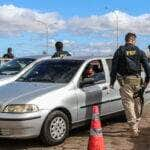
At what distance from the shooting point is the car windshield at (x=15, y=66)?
1433cm

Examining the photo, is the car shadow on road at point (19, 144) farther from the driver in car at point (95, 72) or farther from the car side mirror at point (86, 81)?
the driver in car at point (95, 72)

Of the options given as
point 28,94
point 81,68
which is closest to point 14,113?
point 28,94

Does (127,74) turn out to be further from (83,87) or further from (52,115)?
(52,115)

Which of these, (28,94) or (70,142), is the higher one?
(28,94)

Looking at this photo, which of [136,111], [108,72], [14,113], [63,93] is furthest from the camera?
[108,72]

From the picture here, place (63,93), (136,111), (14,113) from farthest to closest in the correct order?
1. (136,111)
2. (63,93)
3. (14,113)

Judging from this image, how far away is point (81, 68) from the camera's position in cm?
1037

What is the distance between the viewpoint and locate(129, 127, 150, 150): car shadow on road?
9133 mm

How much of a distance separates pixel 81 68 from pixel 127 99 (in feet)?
3.67

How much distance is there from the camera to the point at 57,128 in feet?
30.6

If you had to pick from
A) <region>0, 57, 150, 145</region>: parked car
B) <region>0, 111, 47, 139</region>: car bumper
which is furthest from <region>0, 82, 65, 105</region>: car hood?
<region>0, 111, 47, 139</region>: car bumper

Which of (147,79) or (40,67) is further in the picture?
(40,67)

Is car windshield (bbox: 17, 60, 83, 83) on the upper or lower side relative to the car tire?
upper

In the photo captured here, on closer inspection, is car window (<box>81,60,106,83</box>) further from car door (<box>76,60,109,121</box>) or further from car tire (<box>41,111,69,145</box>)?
car tire (<box>41,111,69,145</box>)
